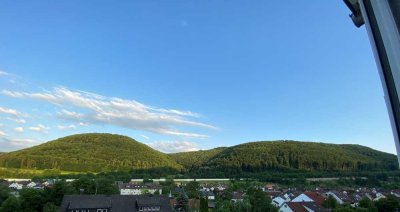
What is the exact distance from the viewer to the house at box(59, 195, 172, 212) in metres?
23.3

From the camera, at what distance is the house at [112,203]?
23297 mm

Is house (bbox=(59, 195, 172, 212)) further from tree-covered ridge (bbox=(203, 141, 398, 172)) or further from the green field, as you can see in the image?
tree-covered ridge (bbox=(203, 141, 398, 172))

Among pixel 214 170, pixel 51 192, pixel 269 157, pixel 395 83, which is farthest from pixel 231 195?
pixel 269 157

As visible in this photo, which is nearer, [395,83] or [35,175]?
[395,83]

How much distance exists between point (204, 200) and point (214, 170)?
193ft

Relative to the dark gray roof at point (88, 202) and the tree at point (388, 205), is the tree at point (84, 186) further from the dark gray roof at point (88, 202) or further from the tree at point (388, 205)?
the tree at point (388, 205)

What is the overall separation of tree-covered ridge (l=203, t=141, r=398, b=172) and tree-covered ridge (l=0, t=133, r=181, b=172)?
65.1 feet

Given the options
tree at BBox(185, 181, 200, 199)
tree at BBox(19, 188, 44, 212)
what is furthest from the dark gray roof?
tree at BBox(185, 181, 200, 199)

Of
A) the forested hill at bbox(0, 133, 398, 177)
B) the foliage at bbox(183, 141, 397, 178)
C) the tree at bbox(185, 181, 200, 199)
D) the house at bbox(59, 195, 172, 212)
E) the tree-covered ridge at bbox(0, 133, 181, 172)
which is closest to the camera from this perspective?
the house at bbox(59, 195, 172, 212)

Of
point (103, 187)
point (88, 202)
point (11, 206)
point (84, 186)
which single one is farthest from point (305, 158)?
point (11, 206)

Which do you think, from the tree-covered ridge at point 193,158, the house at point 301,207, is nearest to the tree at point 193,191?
the house at point 301,207

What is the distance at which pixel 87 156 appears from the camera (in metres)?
92.8

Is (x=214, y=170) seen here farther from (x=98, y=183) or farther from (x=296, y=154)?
(x=98, y=183)

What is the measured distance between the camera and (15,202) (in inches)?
953
